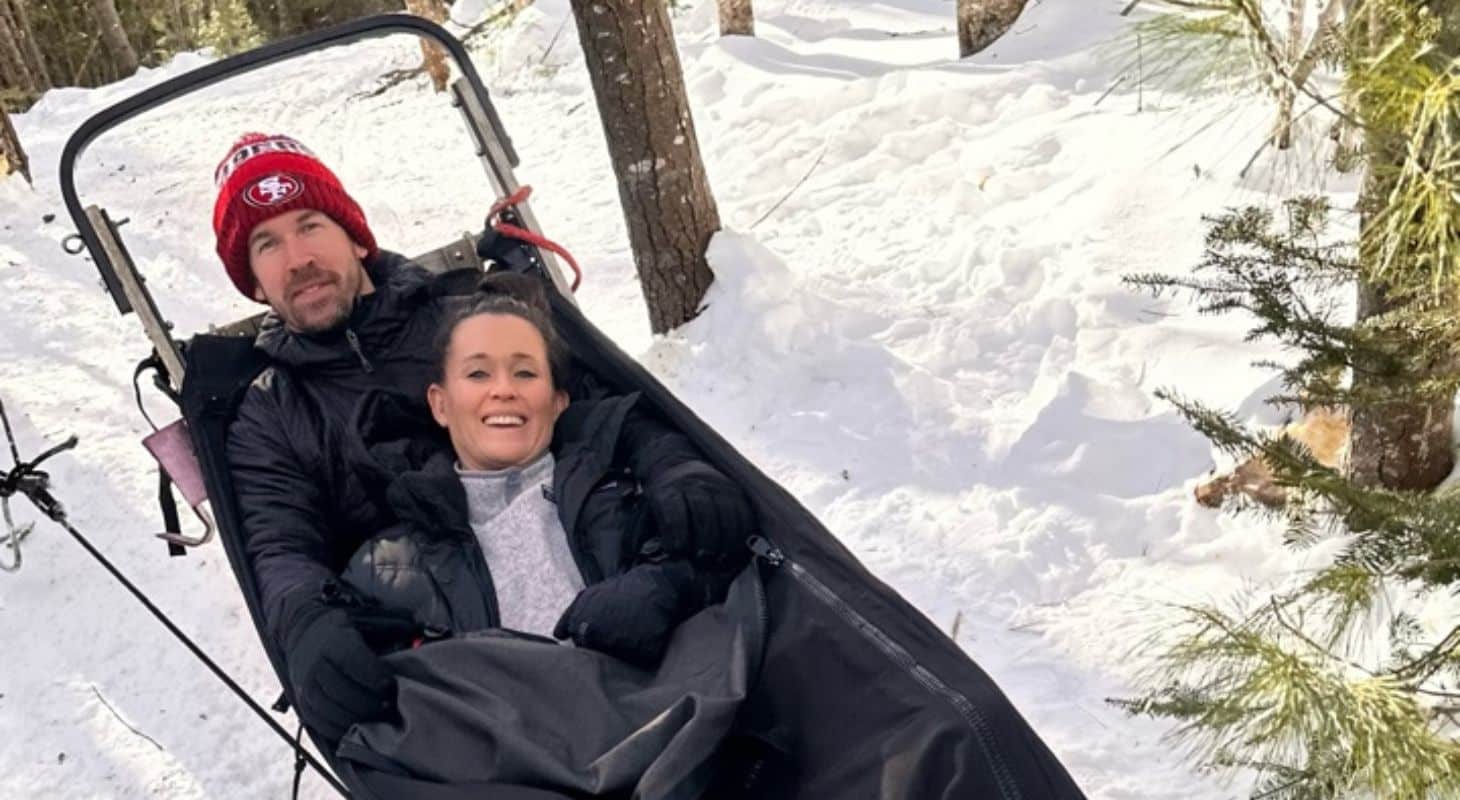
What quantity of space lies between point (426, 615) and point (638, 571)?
0.43 meters

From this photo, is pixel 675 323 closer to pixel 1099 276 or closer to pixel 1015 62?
pixel 1099 276

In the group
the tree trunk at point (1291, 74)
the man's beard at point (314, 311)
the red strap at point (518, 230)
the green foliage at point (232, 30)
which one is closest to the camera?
the tree trunk at point (1291, 74)

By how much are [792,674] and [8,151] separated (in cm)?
751

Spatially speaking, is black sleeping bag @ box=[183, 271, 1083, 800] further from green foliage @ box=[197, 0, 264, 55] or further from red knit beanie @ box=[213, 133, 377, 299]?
green foliage @ box=[197, 0, 264, 55]

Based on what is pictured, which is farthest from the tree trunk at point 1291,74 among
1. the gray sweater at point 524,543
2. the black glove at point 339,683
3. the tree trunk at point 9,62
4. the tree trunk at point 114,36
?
the tree trunk at point 114,36

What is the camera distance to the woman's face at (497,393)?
2486 mm

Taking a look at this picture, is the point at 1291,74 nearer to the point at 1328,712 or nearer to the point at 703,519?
the point at 1328,712

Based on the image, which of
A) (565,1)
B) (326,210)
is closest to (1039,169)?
(326,210)

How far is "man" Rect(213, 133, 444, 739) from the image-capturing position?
2.52 metres

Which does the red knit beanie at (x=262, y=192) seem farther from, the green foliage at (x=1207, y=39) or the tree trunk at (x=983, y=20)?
the tree trunk at (x=983, y=20)

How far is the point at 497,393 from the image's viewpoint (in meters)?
2.48

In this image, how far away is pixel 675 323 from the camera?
4.39 metres

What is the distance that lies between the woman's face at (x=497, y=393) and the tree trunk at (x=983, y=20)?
12.9 feet

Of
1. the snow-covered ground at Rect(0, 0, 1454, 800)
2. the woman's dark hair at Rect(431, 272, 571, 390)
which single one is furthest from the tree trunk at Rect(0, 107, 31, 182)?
the woman's dark hair at Rect(431, 272, 571, 390)
